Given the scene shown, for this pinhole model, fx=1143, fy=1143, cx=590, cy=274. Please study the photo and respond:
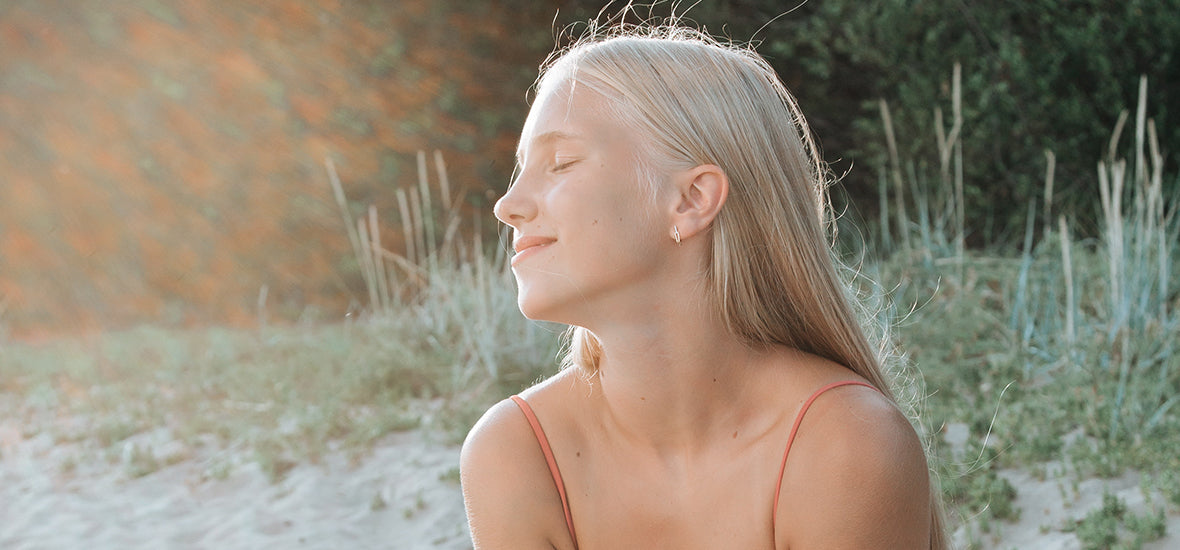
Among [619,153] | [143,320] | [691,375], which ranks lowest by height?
[143,320]

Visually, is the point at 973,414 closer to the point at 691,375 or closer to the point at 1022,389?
the point at 1022,389

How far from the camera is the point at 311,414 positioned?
4.50 m

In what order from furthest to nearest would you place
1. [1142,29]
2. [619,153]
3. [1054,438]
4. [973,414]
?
[1142,29], [973,414], [1054,438], [619,153]

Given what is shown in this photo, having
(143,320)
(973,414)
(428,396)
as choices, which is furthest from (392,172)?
(973,414)

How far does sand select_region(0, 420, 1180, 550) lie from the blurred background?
3.39 meters

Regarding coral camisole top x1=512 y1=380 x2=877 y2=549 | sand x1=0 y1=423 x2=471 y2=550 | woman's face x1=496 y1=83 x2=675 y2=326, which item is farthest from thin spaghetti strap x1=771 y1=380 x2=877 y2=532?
sand x1=0 y1=423 x2=471 y2=550

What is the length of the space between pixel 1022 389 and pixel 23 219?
7.86m

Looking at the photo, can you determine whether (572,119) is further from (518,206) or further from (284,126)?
(284,126)

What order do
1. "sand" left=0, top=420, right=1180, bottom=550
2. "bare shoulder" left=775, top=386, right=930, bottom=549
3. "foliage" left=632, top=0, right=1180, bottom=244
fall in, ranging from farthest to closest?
1. "foliage" left=632, top=0, right=1180, bottom=244
2. "sand" left=0, top=420, right=1180, bottom=550
3. "bare shoulder" left=775, top=386, right=930, bottom=549

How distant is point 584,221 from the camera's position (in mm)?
1679

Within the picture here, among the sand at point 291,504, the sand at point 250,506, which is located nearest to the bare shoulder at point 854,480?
the sand at point 291,504

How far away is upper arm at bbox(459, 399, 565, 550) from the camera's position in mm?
1796

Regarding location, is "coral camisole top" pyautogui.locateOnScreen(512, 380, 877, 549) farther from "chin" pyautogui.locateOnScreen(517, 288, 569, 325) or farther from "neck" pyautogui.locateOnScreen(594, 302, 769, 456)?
"chin" pyautogui.locateOnScreen(517, 288, 569, 325)

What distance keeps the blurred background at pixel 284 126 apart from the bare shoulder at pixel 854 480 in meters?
5.03
